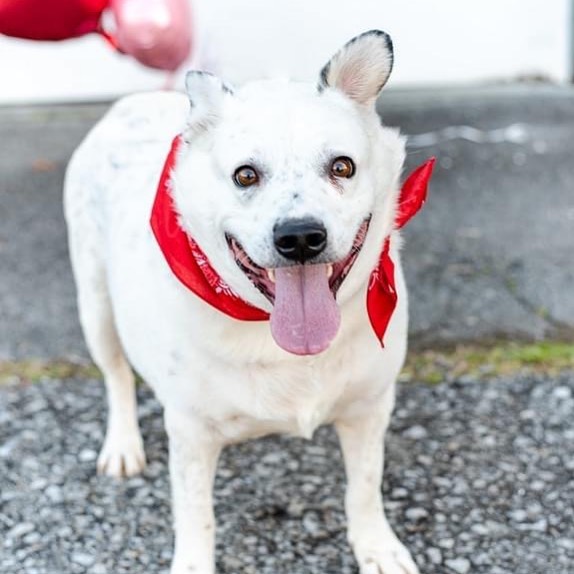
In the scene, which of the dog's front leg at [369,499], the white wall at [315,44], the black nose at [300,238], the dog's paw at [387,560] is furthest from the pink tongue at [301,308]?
the white wall at [315,44]

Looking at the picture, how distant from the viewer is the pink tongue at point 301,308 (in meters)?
2.45

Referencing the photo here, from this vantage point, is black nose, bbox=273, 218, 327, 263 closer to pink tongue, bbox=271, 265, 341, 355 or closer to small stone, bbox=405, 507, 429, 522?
pink tongue, bbox=271, 265, 341, 355

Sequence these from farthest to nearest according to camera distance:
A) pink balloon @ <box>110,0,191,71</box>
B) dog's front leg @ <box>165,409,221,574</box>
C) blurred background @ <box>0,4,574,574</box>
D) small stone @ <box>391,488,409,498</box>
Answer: pink balloon @ <box>110,0,191,71</box>, small stone @ <box>391,488,409,498</box>, blurred background @ <box>0,4,574,574</box>, dog's front leg @ <box>165,409,221,574</box>

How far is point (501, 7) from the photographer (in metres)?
8.14

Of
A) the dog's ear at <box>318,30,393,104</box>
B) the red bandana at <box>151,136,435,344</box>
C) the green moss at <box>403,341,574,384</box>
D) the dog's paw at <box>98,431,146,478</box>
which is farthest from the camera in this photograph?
the green moss at <box>403,341,574,384</box>

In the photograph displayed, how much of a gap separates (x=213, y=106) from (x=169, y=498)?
1.53 m

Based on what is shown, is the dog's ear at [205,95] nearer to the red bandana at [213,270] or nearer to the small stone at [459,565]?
the red bandana at [213,270]

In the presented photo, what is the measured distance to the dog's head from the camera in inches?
91.7

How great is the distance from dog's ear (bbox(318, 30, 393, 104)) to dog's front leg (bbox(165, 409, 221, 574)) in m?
0.96

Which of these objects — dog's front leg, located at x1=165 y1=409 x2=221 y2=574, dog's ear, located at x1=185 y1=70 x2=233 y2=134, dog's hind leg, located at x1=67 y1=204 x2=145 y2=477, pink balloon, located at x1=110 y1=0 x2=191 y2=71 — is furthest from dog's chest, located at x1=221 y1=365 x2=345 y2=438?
pink balloon, located at x1=110 y1=0 x2=191 y2=71

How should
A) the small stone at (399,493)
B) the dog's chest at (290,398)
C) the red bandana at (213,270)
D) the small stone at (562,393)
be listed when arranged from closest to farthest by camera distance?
the red bandana at (213,270) → the dog's chest at (290,398) → the small stone at (399,493) → the small stone at (562,393)

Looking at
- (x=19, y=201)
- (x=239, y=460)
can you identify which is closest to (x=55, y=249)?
(x=19, y=201)

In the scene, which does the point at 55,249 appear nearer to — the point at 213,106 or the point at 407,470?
the point at 407,470

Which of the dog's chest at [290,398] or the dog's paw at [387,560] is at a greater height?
the dog's chest at [290,398]
